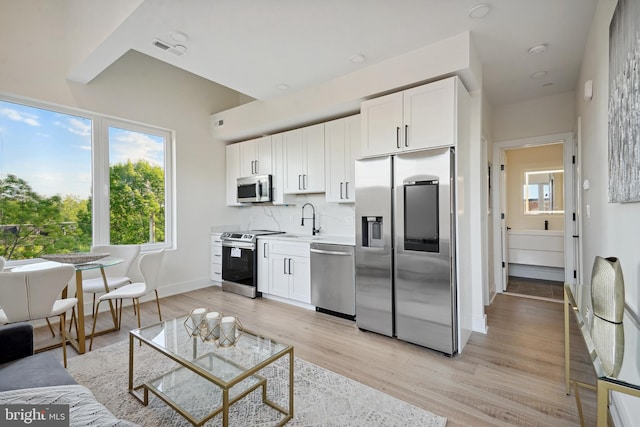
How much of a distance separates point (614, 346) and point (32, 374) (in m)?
2.61

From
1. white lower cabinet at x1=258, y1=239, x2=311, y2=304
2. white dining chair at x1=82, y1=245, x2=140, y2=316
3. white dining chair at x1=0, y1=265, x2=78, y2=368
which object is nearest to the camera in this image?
white dining chair at x1=0, y1=265, x2=78, y2=368

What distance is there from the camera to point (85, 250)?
11.8 ft

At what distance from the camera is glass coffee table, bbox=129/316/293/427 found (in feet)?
5.26

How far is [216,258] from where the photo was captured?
4840 mm

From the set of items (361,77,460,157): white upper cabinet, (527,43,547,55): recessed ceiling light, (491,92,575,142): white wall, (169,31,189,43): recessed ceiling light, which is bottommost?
(361,77,460,157): white upper cabinet

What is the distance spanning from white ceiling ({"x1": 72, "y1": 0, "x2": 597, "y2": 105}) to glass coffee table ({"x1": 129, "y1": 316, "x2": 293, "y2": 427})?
2385 millimetres

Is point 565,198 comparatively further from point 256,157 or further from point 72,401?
point 72,401

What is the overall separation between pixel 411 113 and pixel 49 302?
339cm

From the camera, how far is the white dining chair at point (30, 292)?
6.80ft

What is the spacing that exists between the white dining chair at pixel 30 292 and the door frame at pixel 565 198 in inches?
201

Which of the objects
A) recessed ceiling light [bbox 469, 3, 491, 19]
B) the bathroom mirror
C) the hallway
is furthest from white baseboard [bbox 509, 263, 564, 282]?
recessed ceiling light [bbox 469, 3, 491, 19]

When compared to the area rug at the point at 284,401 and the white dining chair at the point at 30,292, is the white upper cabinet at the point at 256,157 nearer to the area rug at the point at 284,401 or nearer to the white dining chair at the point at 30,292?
the white dining chair at the point at 30,292

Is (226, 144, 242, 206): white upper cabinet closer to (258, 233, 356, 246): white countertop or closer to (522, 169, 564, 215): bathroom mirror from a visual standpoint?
(258, 233, 356, 246): white countertop

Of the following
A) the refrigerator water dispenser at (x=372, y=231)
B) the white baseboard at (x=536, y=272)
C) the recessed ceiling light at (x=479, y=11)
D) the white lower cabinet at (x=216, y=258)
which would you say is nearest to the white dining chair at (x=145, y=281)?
the white lower cabinet at (x=216, y=258)
